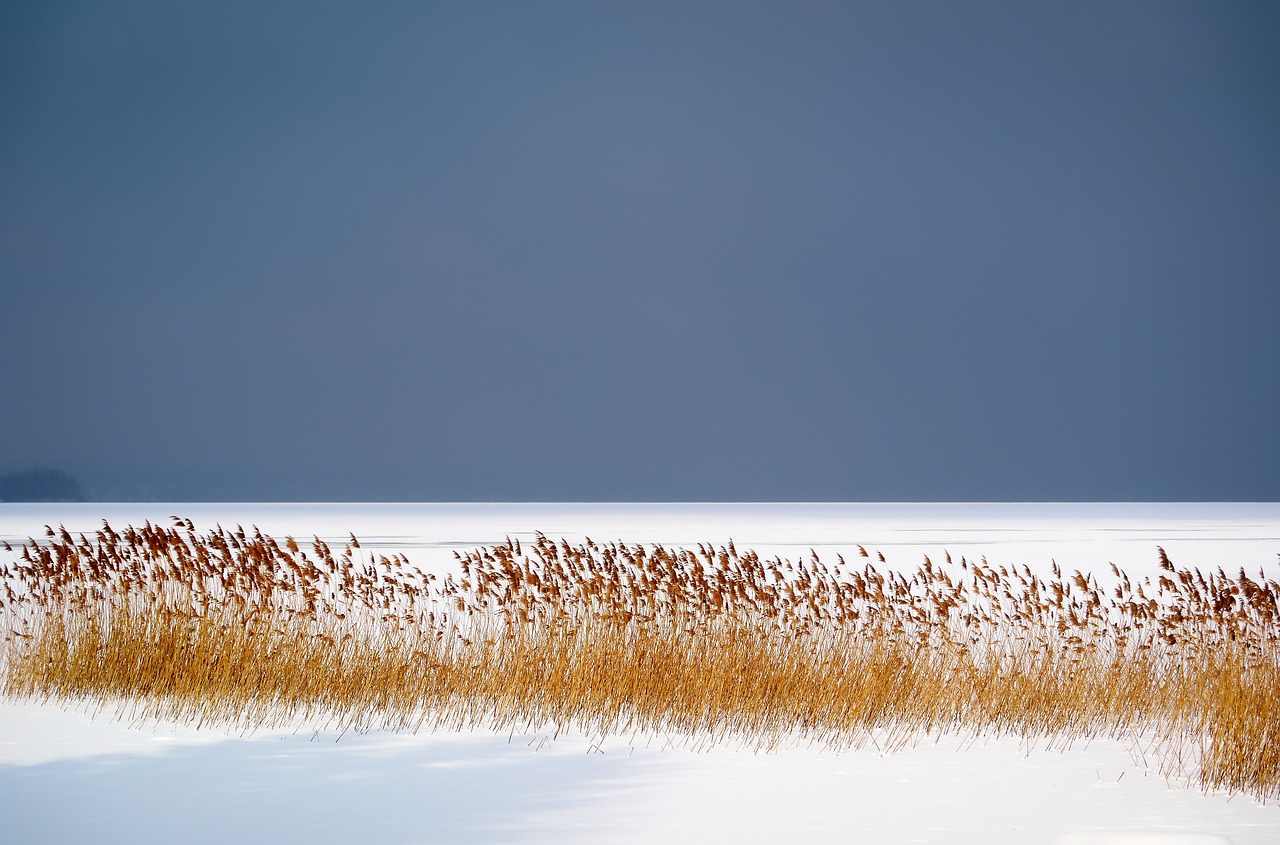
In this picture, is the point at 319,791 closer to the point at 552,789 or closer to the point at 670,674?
the point at 552,789

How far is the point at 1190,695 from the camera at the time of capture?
1198 cm

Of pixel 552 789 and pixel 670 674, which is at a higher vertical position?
pixel 670 674

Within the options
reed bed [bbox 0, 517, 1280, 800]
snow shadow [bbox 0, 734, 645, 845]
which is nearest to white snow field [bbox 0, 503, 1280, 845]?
snow shadow [bbox 0, 734, 645, 845]

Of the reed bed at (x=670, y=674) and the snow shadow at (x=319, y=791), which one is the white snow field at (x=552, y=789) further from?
the reed bed at (x=670, y=674)

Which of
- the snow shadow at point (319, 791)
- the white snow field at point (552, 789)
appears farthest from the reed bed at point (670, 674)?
the snow shadow at point (319, 791)

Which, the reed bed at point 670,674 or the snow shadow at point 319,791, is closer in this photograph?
the snow shadow at point 319,791

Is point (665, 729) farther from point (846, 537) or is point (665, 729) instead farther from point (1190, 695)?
point (846, 537)

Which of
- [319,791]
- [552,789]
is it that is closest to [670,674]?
[552,789]

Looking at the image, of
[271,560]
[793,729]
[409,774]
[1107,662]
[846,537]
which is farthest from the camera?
[846,537]

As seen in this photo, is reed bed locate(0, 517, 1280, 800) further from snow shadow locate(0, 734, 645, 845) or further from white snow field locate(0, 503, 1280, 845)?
snow shadow locate(0, 734, 645, 845)

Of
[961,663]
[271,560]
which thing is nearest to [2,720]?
[271,560]

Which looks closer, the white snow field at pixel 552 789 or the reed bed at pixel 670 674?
the white snow field at pixel 552 789

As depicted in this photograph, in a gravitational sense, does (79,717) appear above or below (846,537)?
above

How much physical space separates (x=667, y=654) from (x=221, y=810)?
15.5 feet
